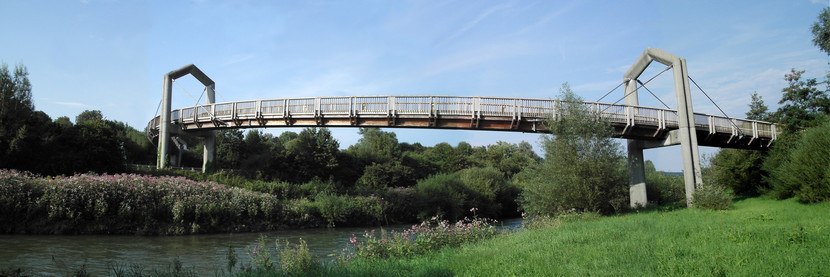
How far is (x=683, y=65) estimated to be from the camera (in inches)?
1008

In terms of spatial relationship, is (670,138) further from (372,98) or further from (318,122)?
(318,122)

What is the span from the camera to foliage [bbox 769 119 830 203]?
1720 centimetres

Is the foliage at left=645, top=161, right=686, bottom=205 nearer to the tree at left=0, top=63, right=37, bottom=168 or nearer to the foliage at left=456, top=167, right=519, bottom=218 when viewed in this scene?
the foliage at left=456, top=167, right=519, bottom=218

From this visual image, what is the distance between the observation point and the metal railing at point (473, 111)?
24.1 m

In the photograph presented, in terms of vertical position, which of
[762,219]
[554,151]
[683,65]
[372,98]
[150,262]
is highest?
[683,65]

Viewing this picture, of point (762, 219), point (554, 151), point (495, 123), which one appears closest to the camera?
point (762, 219)

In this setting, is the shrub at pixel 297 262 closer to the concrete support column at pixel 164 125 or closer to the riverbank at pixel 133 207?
the riverbank at pixel 133 207

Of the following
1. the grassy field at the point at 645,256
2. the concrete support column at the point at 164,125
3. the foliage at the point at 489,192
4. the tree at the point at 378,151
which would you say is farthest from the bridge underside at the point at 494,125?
the tree at the point at 378,151

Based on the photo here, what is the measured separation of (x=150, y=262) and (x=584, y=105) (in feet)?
68.4

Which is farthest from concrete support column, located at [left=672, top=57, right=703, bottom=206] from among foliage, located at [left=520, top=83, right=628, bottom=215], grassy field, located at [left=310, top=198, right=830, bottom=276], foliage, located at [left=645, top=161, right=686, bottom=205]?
grassy field, located at [left=310, top=198, right=830, bottom=276]

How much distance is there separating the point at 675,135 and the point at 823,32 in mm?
9949

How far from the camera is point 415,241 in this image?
12289 millimetres

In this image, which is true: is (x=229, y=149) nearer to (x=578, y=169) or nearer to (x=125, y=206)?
(x=125, y=206)

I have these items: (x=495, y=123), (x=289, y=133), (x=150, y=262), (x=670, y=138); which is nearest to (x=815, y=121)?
(x=670, y=138)
